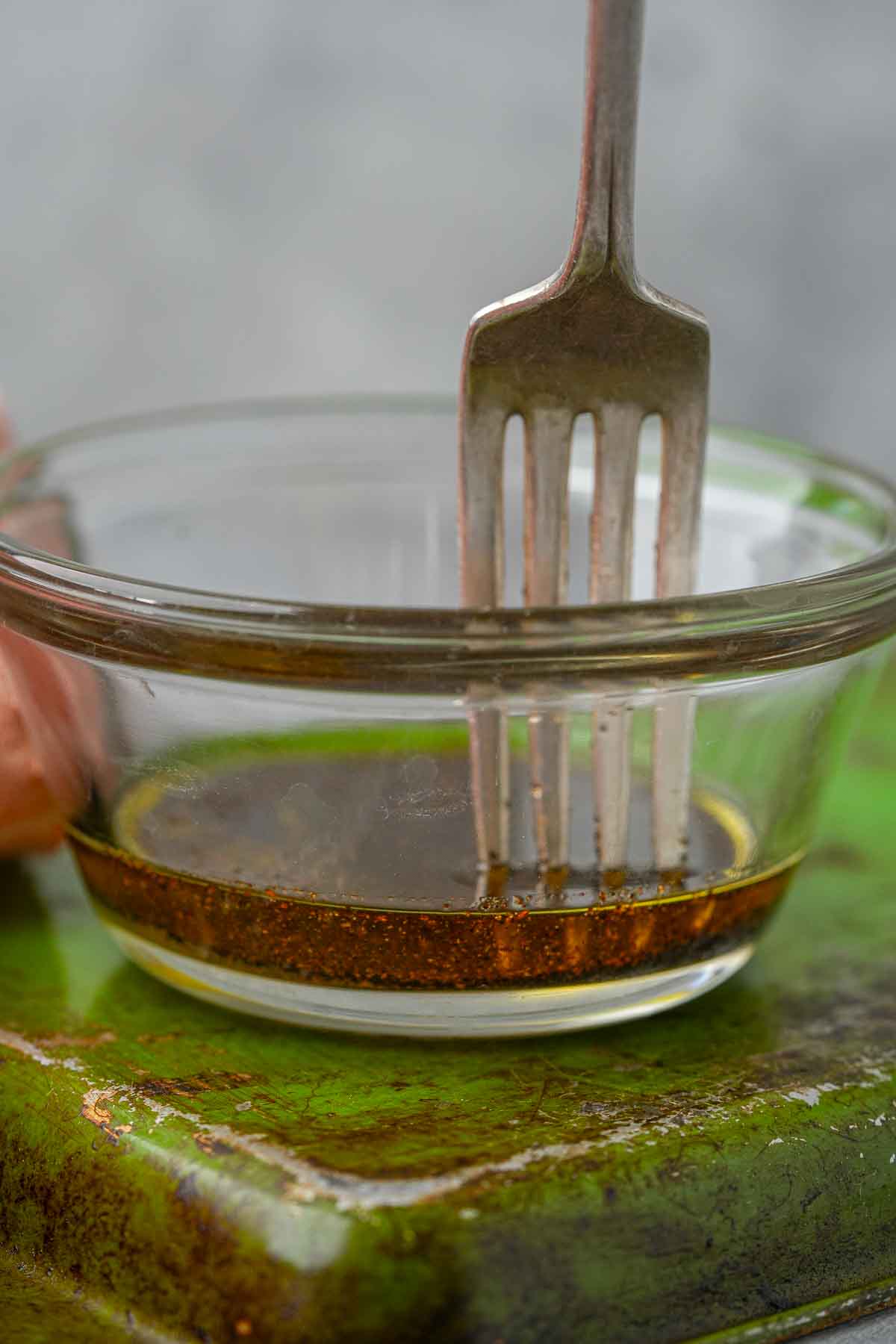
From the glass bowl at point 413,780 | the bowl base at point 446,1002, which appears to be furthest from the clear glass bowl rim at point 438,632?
the bowl base at point 446,1002

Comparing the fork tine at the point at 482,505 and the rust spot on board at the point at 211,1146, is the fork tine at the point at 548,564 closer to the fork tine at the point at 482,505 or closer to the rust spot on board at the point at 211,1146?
the fork tine at the point at 482,505

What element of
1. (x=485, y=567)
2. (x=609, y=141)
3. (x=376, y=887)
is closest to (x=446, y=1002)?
(x=376, y=887)

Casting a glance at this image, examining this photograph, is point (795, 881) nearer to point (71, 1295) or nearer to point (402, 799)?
point (402, 799)

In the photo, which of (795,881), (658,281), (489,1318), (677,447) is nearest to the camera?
(489,1318)

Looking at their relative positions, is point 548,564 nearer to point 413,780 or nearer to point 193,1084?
point 413,780

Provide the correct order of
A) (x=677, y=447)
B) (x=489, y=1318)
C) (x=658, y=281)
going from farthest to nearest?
(x=658, y=281)
(x=677, y=447)
(x=489, y=1318)

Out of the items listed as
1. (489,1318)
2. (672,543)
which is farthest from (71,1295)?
(672,543)
